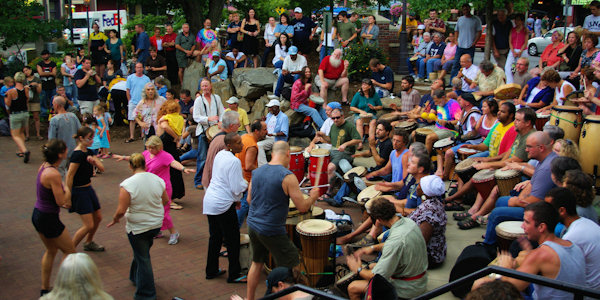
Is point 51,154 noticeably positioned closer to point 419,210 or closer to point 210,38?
point 419,210

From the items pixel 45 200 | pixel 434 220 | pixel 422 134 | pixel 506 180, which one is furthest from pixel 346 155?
pixel 45 200

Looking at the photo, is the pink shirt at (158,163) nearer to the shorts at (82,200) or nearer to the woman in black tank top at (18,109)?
the shorts at (82,200)

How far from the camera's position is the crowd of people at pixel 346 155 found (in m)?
5.52

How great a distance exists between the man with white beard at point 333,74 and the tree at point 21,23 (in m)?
9.30

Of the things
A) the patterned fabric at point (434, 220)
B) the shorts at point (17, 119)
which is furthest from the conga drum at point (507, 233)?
the shorts at point (17, 119)

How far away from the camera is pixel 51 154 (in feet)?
21.0

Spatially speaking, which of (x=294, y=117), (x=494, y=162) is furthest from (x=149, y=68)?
(x=494, y=162)

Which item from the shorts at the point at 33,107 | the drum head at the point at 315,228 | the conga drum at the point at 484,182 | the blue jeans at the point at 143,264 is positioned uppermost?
the shorts at the point at 33,107

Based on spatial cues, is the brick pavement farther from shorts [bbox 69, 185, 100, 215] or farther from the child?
the child

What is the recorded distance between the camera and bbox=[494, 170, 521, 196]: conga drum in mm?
7275

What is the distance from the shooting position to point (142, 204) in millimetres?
6383

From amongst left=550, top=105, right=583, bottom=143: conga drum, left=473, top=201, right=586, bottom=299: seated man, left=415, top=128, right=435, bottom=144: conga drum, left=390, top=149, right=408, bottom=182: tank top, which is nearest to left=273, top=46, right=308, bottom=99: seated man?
left=415, top=128, right=435, bottom=144: conga drum

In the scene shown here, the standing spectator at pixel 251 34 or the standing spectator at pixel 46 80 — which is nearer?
the standing spectator at pixel 46 80

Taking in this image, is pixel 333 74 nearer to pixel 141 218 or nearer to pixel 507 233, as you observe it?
pixel 141 218
